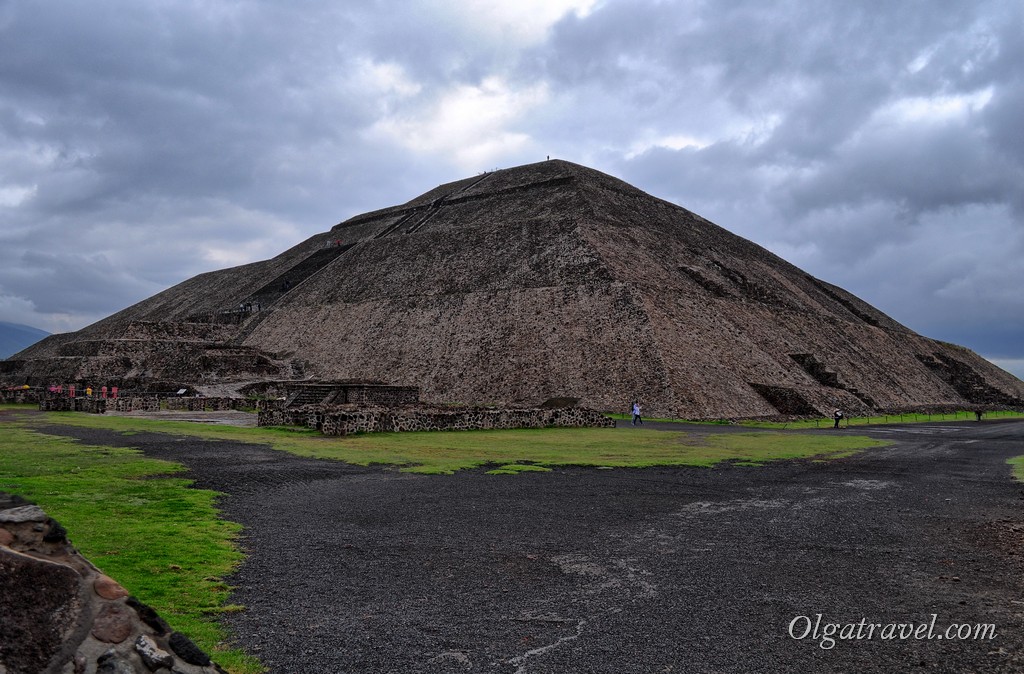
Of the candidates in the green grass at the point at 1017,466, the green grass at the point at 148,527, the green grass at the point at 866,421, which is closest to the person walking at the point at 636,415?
the green grass at the point at 866,421

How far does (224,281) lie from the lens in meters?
78.1

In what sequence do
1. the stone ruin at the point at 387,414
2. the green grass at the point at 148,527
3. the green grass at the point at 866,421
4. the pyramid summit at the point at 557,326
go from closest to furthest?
the green grass at the point at 148,527 → the stone ruin at the point at 387,414 → the green grass at the point at 866,421 → the pyramid summit at the point at 557,326

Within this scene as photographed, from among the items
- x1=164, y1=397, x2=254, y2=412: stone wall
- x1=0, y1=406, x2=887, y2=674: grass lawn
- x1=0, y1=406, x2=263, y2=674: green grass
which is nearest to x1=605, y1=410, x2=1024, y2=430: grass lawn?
x1=0, y1=406, x2=887, y2=674: grass lawn

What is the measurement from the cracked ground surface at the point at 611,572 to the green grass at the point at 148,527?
0.27m

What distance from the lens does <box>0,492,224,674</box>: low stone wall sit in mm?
3104

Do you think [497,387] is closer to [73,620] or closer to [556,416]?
[556,416]

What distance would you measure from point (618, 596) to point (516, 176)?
64.5 metres

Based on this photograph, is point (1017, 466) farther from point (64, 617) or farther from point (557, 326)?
point (557, 326)

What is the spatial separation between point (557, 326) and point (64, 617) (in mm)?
37387

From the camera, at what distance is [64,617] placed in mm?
3219

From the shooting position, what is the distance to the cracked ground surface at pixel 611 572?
4805 millimetres

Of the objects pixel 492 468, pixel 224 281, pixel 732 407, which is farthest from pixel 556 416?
pixel 224 281

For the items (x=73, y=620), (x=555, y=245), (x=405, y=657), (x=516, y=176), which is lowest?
(x=405, y=657)

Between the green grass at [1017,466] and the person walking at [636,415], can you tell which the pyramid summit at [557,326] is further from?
the green grass at [1017,466]
